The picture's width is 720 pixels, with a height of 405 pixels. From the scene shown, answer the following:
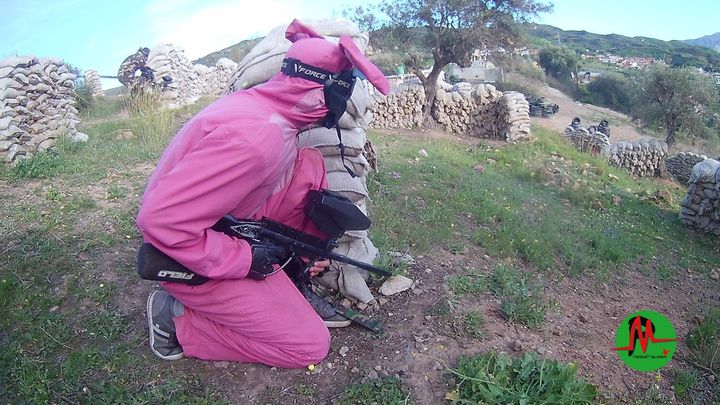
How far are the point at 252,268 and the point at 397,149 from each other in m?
7.20

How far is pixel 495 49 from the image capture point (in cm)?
1391

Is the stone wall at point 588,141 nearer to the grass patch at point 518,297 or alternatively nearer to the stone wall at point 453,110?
the stone wall at point 453,110

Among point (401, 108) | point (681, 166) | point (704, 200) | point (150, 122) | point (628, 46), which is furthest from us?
point (628, 46)

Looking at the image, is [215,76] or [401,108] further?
[215,76]

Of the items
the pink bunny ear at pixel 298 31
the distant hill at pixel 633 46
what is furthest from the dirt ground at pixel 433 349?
the distant hill at pixel 633 46

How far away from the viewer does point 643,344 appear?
3137mm

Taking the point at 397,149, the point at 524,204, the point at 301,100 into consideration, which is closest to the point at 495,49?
the point at 397,149

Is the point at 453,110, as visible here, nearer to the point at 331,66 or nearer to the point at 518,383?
the point at 331,66

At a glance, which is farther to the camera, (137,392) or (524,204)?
(524,204)

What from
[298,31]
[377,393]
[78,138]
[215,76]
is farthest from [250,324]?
[215,76]

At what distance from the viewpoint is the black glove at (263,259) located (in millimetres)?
2566

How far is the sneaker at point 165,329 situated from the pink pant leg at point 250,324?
68 mm

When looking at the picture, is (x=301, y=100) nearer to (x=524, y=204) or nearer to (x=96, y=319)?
(x=96, y=319)

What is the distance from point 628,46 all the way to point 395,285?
7787cm
